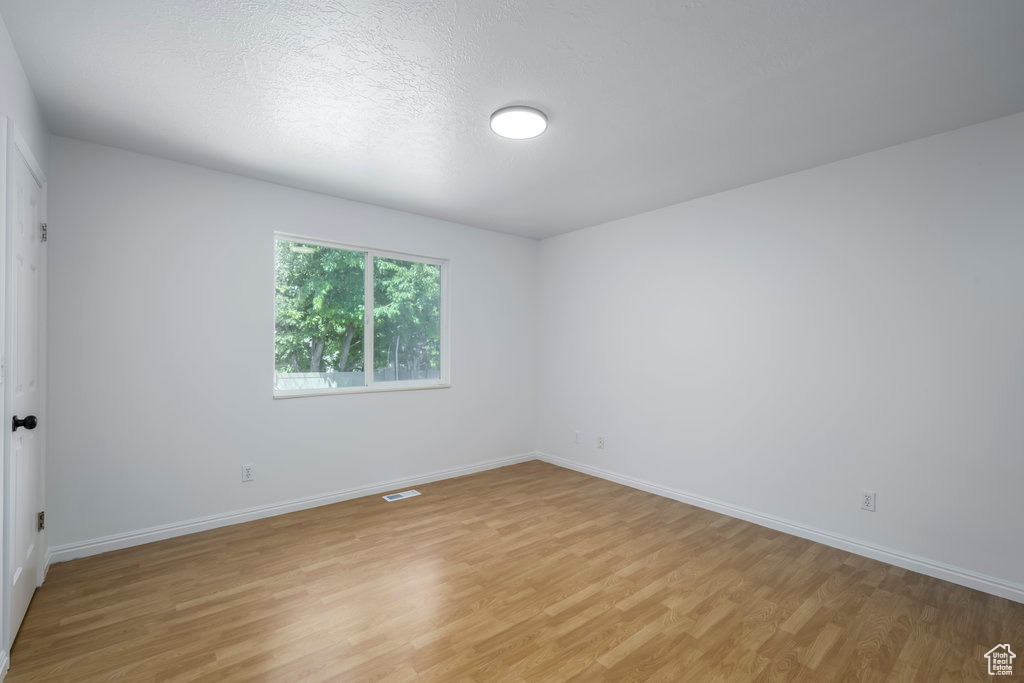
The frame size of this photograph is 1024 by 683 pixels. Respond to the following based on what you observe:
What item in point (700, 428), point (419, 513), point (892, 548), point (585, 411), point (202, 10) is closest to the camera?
point (202, 10)

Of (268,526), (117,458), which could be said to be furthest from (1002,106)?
(117,458)

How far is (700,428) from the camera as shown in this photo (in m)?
3.81

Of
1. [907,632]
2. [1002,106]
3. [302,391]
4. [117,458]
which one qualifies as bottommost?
[907,632]

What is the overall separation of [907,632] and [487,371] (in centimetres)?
368

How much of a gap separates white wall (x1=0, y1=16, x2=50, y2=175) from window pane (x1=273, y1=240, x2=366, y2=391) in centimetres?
142

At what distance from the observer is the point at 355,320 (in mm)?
4051

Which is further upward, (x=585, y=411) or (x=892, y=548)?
(x=585, y=411)

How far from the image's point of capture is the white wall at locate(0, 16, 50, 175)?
1.78 metres

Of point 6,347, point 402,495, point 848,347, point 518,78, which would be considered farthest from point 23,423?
point 848,347

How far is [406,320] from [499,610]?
2.84m

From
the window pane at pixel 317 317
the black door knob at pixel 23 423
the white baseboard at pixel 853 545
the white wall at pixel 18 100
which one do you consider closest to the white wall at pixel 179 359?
the window pane at pixel 317 317

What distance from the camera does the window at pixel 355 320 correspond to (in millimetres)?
3672

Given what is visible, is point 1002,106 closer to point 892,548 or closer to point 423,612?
point 892,548

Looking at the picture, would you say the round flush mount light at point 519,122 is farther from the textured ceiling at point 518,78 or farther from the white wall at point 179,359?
the white wall at point 179,359
